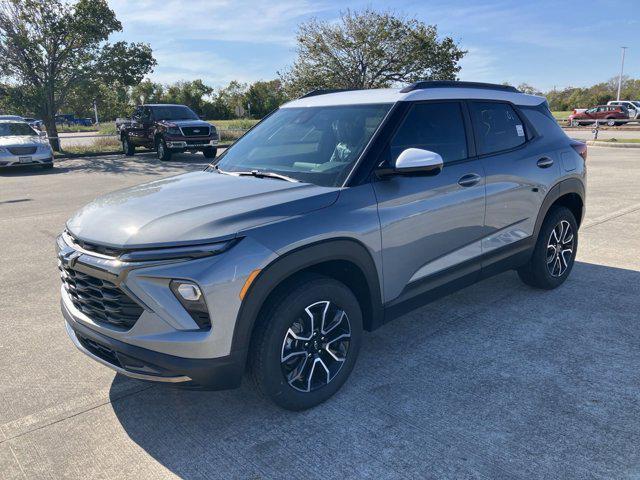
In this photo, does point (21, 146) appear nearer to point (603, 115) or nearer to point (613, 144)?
point (613, 144)

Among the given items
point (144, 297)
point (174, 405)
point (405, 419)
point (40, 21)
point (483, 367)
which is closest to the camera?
point (144, 297)

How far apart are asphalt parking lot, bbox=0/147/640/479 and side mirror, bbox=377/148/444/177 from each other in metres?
1.31

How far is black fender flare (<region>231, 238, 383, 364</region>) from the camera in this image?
260 cm

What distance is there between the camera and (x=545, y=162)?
4.50 metres

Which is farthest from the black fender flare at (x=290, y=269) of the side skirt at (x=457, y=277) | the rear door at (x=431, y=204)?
the side skirt at (x=457, y=277)

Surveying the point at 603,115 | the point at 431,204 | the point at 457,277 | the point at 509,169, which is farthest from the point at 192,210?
the point at 603,115

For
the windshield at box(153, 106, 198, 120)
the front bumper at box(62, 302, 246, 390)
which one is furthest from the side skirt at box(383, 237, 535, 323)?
the windshield at box(153, 106, 198, 120)

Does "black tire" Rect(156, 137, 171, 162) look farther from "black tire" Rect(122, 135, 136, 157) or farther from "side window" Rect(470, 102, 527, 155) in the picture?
"side window" Rect(470, 102, 527, 155)

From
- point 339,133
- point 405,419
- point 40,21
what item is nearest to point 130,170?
point 40,21

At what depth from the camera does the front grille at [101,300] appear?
8.61 ft

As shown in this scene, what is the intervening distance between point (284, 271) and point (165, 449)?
112 centimetres

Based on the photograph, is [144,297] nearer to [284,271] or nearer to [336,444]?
[284,271]

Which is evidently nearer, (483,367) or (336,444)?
(336,444)

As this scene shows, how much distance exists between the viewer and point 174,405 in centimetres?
316
